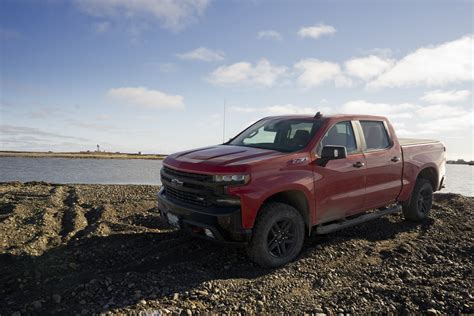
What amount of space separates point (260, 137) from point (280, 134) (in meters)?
0.35

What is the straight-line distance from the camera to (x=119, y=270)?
15.0 feet

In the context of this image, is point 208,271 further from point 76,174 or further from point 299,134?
point 76,174

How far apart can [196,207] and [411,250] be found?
3568 mm

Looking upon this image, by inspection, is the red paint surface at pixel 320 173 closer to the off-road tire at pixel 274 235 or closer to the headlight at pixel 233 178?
the headlight at pixel 233 178

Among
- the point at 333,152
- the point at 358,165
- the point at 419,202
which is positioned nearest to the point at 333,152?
the point at 333,152

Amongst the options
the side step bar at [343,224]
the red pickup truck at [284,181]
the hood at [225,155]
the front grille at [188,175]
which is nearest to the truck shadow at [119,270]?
the side step bar at [343,224]

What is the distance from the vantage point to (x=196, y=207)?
15.1 feet

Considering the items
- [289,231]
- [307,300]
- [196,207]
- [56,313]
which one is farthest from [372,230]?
[56,313]

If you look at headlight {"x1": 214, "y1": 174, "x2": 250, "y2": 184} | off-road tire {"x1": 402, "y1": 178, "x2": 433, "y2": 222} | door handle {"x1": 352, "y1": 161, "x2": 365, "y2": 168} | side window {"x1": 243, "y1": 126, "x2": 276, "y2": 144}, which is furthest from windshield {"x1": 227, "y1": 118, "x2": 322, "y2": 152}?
off-road tire {"x1": 402, "y1": 178, "x2": 433, "y2": 222}

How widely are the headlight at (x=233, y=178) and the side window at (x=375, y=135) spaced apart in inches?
109

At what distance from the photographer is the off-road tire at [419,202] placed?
7156 millimetres

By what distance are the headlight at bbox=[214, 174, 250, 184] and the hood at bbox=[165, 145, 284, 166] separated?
0.51ft

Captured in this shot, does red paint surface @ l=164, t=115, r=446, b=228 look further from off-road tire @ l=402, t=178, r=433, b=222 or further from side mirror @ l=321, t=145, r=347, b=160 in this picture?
off-road tire @ l=402, t=178, r=433, b=222

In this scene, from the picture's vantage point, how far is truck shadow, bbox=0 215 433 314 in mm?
3717
